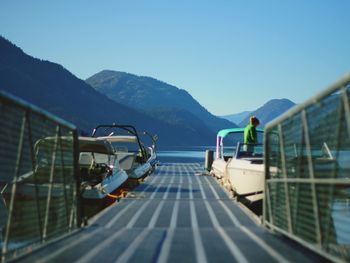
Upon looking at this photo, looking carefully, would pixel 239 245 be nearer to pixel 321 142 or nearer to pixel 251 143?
pixel 321 142

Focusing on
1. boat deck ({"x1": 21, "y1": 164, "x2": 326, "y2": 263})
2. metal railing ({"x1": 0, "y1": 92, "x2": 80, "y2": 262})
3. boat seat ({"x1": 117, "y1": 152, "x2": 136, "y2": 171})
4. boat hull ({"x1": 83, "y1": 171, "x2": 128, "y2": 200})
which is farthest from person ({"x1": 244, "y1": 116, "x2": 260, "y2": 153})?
metal railing ({"x1": 0, "y1": 92, "x2": 80, "y2": 262})

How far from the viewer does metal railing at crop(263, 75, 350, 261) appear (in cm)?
452

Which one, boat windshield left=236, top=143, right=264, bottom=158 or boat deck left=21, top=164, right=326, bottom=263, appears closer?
boat deck left=21, top=164, right=326, bottom=263

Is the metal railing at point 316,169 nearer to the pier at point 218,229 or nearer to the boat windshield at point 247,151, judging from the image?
the pier at point 218,229

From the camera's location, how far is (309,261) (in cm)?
510

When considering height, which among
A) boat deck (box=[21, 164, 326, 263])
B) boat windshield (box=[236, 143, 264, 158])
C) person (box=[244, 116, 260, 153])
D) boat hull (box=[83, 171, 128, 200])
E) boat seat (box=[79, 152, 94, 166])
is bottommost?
boat deck (box=[21, 164, 326, 263])

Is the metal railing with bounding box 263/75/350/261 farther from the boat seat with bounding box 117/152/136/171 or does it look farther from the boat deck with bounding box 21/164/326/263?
the boat seat with bounding box 117/152/136/171

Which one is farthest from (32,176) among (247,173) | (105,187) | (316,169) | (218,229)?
(247,173)

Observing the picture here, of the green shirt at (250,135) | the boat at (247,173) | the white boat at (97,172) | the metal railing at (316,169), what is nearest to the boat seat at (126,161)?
the white boat at (97,172)

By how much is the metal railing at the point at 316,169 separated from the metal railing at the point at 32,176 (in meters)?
2.95

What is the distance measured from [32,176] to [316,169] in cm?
343

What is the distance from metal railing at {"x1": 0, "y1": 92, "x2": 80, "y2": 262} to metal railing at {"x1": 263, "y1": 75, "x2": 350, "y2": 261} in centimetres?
295

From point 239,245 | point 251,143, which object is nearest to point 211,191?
point 251,143

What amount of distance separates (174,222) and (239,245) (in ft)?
12.5
